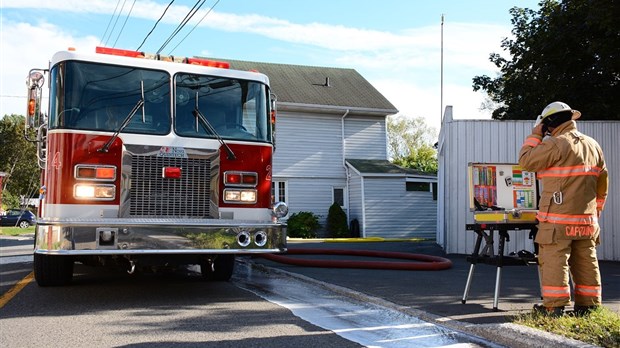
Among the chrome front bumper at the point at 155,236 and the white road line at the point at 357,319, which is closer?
the white road line at the point at 357,319

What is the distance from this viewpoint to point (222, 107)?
7.38 metres

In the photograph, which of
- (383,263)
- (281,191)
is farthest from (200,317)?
(281,191)

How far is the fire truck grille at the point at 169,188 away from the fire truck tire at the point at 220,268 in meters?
1.87

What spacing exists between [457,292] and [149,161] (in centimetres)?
393

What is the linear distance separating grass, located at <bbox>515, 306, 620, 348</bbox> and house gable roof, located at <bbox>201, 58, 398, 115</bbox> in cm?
2011

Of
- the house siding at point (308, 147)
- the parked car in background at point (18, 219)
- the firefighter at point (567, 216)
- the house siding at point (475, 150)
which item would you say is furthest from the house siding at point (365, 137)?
the parked car in background at point (18, 219)

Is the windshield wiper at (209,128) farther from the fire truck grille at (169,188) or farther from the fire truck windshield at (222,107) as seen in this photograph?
the fire truck grille at (169,188)

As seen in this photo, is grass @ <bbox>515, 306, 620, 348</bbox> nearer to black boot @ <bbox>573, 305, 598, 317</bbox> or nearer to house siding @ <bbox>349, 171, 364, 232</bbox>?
black boot @ <bbox>573, 305, 598, 317</bbox>

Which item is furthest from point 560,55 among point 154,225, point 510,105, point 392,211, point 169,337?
point 169,337

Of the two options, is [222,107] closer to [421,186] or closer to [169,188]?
[169,188]

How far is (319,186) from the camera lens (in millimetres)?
25672

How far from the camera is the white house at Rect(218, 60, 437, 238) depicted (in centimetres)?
2500

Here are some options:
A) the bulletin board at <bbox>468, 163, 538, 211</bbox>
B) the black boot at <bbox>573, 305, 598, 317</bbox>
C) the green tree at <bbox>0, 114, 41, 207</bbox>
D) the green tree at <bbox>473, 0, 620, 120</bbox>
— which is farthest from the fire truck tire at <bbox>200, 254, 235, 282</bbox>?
the green tree at <bbox>0, 114, 41, 207</bbox>

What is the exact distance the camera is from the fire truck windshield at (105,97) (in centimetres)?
665
